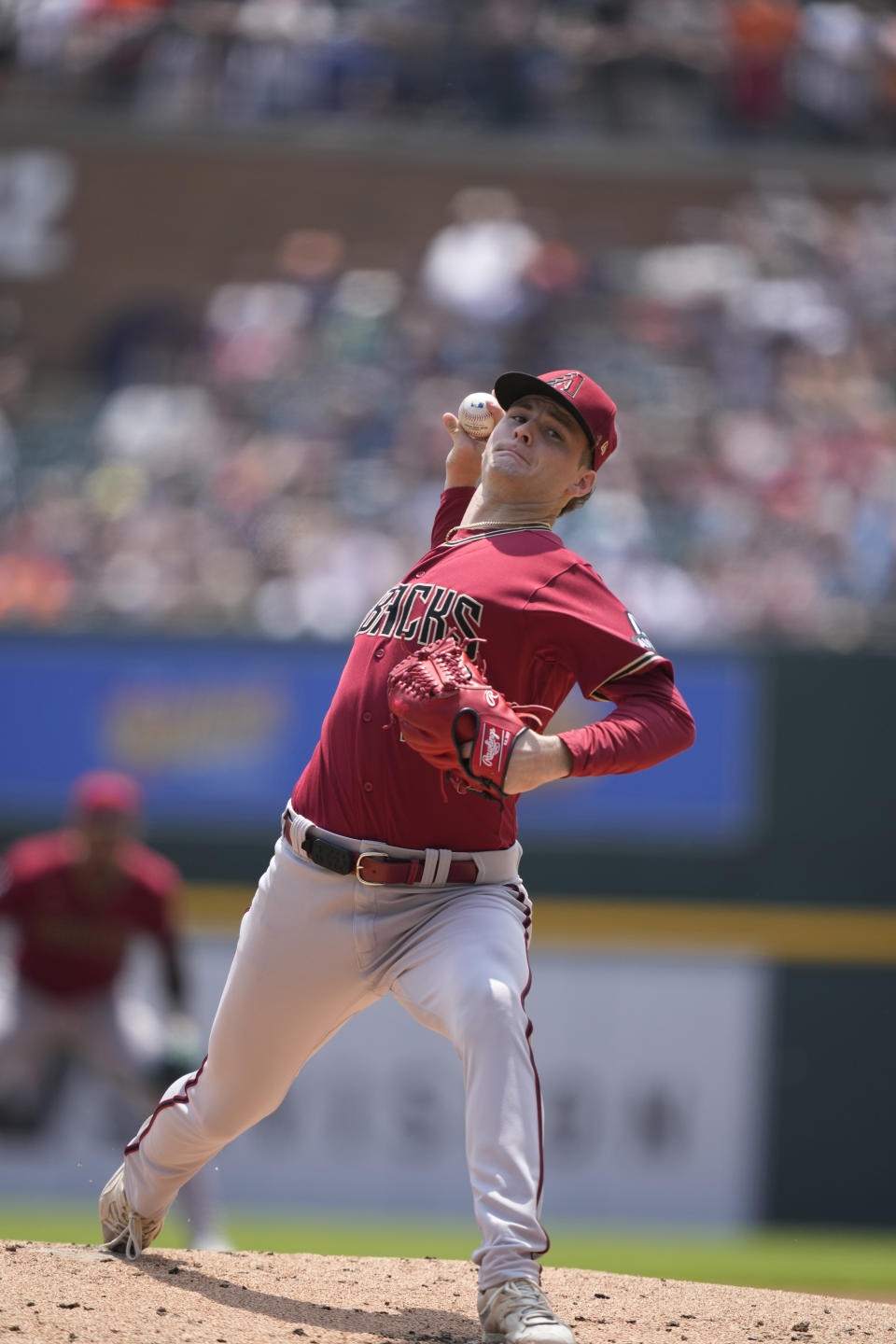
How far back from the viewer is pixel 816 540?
32.3 ft

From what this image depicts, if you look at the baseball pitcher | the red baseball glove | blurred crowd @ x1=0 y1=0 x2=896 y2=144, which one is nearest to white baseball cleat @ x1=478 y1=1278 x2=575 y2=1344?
the baseball pitcher

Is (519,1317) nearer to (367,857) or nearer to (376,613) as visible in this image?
(367,857)

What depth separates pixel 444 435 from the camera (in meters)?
10.7

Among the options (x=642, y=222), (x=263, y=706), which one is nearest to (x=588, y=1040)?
(x=263, y=706)

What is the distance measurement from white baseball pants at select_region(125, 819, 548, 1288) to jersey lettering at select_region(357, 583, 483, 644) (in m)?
0.44

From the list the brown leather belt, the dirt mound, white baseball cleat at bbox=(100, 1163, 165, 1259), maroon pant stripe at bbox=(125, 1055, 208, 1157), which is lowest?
the dirt mound

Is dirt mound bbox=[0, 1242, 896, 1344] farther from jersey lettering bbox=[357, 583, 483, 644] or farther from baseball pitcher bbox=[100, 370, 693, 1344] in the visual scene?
jersey lettering bbox=[357, 583, 483, 644]

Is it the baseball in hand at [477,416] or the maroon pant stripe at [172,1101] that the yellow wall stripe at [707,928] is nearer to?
the maroon pant stripe at [172,1101]

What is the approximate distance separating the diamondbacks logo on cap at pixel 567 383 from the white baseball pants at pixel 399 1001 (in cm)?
97

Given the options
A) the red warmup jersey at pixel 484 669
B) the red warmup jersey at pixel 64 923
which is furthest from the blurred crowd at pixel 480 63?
the red warmup jersey at pixel 484 669

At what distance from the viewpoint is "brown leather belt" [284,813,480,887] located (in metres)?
3.59

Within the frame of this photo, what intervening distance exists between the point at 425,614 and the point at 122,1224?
5.27 ft

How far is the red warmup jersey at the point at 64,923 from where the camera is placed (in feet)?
24.8

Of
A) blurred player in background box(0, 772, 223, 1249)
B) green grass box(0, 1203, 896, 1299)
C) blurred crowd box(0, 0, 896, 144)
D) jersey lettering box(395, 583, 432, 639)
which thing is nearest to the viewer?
jersey lettering box(395, 583, 432, 639)
